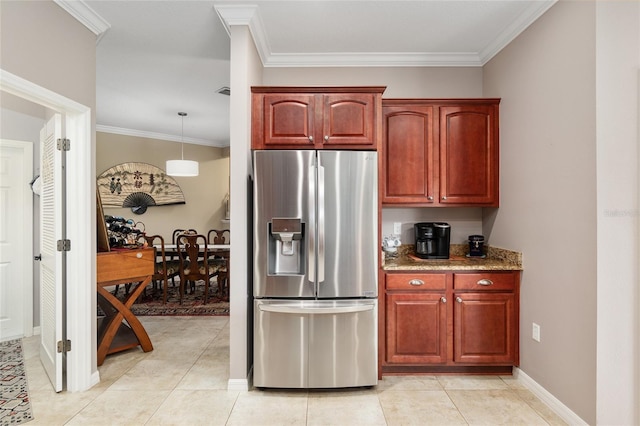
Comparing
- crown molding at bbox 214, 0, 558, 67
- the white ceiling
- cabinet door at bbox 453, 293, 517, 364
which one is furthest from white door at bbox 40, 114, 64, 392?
cabinet door at bbox 453, 293, 517, 364

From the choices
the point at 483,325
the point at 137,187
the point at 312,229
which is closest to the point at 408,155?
the point at 312,229

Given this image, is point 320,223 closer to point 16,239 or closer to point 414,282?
point 414,282

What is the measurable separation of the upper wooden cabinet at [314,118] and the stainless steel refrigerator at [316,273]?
0.74 ft

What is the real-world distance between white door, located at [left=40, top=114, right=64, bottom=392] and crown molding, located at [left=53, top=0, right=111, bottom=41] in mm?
721

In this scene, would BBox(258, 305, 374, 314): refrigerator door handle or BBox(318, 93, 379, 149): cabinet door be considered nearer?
BBox(258, 305, 374, 314): refrigerator door handle

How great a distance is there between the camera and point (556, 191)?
2234 millimetres

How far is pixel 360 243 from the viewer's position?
244 centimetres

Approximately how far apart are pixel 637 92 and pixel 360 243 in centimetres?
183

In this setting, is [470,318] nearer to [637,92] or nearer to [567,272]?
[567,272]

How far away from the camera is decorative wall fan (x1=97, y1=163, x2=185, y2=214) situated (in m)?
5.76

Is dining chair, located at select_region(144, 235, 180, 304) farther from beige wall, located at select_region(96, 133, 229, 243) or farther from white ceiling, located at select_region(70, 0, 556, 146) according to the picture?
white ceiling, located at select_region(70, 0, 556, 146)

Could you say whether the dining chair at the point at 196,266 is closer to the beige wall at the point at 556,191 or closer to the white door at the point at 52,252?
the white door at the point at 52,252

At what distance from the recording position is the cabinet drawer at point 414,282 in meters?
2.65

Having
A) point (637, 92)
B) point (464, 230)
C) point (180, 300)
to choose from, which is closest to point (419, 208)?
point (464, 230)
